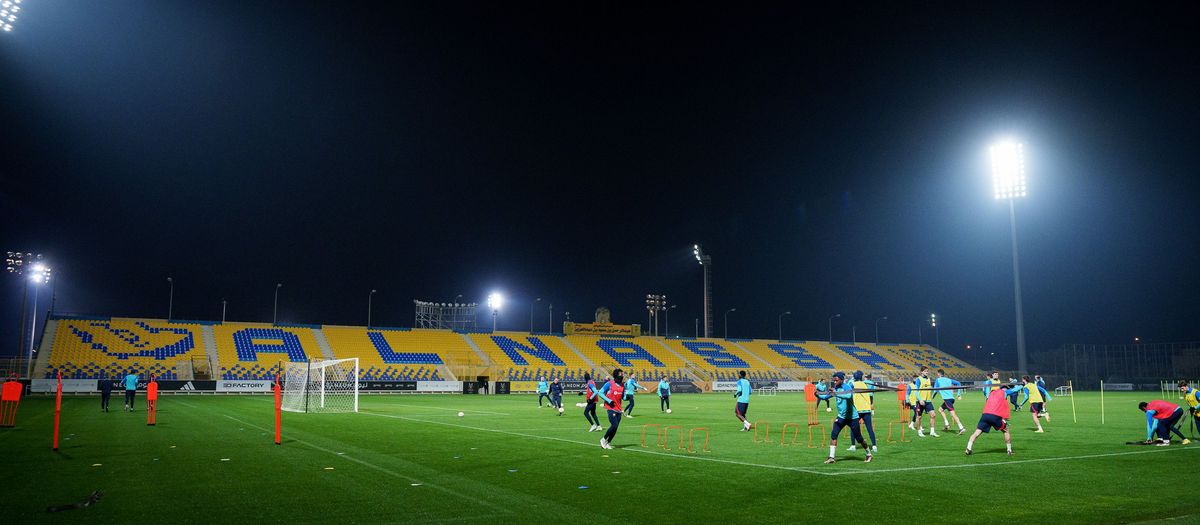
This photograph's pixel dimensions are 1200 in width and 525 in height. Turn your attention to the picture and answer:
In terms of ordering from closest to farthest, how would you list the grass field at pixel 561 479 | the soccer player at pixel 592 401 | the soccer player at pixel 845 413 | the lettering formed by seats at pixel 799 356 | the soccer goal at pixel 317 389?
the grass field at pixel 561 479, the soccer player at pixel 845 413, the soccer player at pixel 592 401, the soccer goal at pixel 317 389, the lettering formed by seats at pixel 799 356

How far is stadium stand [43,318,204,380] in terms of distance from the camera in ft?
172

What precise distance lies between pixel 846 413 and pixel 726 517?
6.48m

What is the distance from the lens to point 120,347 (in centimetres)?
5669

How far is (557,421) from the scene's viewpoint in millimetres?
26688

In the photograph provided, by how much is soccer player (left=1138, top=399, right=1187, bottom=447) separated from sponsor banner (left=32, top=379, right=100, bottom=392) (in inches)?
2319

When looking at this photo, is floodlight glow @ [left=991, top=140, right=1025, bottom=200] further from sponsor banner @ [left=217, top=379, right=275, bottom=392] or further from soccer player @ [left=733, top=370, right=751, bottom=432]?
sponsor banner @ [left=217, top=379, right=275, bottom=392]

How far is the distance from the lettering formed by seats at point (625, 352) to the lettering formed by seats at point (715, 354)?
6800 millimetres

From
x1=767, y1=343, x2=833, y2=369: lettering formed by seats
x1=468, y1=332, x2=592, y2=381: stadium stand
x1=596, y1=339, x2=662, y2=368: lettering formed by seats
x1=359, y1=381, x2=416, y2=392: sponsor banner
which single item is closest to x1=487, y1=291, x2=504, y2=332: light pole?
x1=468, y1=332, x2=592, y2=381: stadium stand

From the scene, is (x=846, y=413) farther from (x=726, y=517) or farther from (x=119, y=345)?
(x=119, y=345)

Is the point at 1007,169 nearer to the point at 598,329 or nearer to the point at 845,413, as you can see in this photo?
the point at 845,413

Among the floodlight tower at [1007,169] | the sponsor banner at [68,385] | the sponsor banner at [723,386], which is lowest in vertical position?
the sponsor banner at [723,386]

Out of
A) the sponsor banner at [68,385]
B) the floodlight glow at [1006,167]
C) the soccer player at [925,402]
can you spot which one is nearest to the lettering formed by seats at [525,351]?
the sponsor banner at [68,385]

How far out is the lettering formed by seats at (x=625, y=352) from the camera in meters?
76.1

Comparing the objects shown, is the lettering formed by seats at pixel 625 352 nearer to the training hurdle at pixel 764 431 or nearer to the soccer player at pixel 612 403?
the training hurdle at pixel 764 431
